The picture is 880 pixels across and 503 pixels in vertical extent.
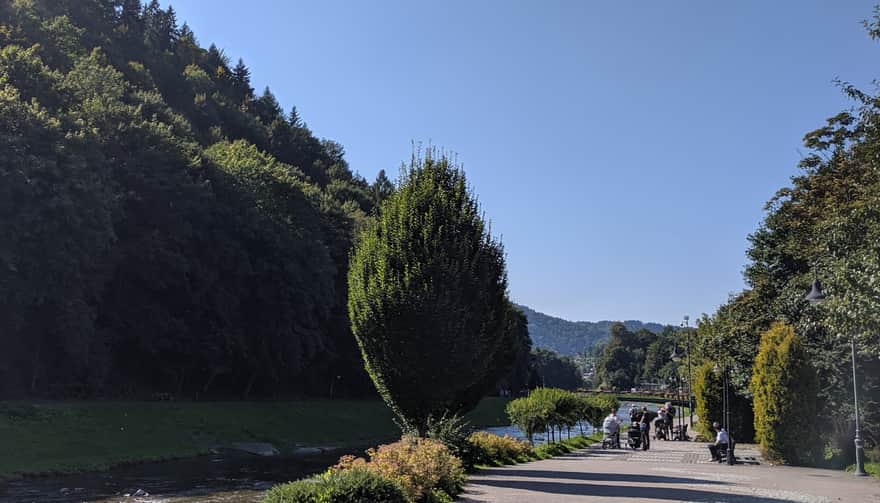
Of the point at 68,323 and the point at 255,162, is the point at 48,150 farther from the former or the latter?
the point at 255,162

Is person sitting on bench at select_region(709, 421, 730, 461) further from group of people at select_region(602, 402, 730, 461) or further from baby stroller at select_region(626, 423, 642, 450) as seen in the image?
baby stroller at select_region(626, 423, 642, 450)

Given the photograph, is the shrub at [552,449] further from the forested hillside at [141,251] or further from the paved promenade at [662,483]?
the forested hillside at [141,251]

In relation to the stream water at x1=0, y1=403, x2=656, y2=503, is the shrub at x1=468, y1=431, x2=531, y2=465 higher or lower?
higher

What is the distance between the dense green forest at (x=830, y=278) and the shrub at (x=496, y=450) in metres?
11.1

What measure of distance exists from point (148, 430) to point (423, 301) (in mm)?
26796

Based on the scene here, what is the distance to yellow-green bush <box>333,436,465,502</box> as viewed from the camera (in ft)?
48.9

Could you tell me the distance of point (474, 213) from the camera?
80.6ft

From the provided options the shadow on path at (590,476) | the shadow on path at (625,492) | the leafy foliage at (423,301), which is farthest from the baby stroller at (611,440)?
the shadow on path at (625,492)

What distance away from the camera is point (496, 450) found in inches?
1036

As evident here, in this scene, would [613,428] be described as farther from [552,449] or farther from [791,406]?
[791,406]

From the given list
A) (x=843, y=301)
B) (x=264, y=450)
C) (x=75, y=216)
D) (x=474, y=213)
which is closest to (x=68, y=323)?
(x=75, y=216)

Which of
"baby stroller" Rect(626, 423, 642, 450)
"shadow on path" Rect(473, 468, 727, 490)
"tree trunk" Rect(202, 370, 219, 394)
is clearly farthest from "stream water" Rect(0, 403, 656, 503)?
"tree trunk" Rect(202, 370, 219, 394)

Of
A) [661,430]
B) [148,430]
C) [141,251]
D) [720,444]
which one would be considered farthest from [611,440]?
[141,251]

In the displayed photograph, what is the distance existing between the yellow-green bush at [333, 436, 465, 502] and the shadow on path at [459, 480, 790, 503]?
0.58 m
